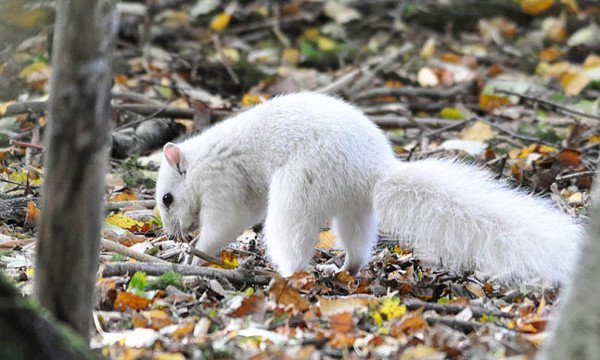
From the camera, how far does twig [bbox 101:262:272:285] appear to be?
4.05m

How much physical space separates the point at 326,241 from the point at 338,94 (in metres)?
2.82

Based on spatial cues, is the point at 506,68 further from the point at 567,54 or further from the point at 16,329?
the point at 16,329

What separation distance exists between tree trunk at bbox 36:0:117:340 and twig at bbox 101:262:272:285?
1.21 meters

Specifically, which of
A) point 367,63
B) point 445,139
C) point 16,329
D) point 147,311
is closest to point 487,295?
point 147,311

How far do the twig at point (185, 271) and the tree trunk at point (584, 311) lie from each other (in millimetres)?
1985

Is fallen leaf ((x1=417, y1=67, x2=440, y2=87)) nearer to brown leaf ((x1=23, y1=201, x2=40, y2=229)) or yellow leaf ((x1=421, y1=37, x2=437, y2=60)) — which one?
yellow leaf ((x1=421, y1=37, x2=437, y2=60))

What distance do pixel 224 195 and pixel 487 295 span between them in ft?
4.61

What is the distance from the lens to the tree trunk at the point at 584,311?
235 cm

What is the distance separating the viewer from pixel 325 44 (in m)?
9.90

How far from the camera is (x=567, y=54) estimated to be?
33.4 ft

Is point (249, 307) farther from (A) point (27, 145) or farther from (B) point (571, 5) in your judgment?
(B) point (571, 5)

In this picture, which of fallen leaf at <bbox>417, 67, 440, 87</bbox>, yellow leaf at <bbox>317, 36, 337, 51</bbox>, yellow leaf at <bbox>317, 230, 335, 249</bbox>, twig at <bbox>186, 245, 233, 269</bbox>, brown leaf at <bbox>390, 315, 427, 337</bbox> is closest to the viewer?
brown leaf at <bbox>390, 315, 427, 337</bbox>

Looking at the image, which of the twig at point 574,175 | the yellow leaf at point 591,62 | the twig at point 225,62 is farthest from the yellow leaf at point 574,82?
the twig at point 574,175

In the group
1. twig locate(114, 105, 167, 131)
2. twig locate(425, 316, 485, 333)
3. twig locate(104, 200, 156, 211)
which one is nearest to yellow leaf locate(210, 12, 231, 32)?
twig locate(114, 105, 167, 131)
